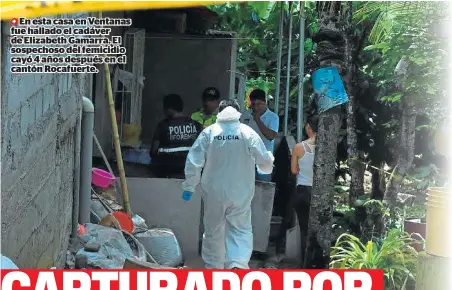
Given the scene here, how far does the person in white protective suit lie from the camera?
6371 mm

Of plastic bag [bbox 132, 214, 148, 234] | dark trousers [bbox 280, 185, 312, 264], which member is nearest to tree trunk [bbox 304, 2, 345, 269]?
dark trousers [bbox 280, 185, 312, 264]

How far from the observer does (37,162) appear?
444 cm

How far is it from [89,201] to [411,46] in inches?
104

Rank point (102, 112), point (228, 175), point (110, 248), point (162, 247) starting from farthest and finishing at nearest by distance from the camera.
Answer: point (102, 112) < point (162, 247) < point (228, 175) < point (110, 248)

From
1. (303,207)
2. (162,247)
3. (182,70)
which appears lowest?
(162,247)

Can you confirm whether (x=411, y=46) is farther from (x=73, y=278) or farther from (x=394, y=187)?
(x=73, y=278)

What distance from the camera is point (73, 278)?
172 inches

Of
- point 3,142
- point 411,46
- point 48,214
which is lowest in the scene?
point 48,214

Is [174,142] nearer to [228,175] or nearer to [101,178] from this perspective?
[101,178]

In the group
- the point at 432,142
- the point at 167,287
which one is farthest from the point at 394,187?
the point at 167,287
